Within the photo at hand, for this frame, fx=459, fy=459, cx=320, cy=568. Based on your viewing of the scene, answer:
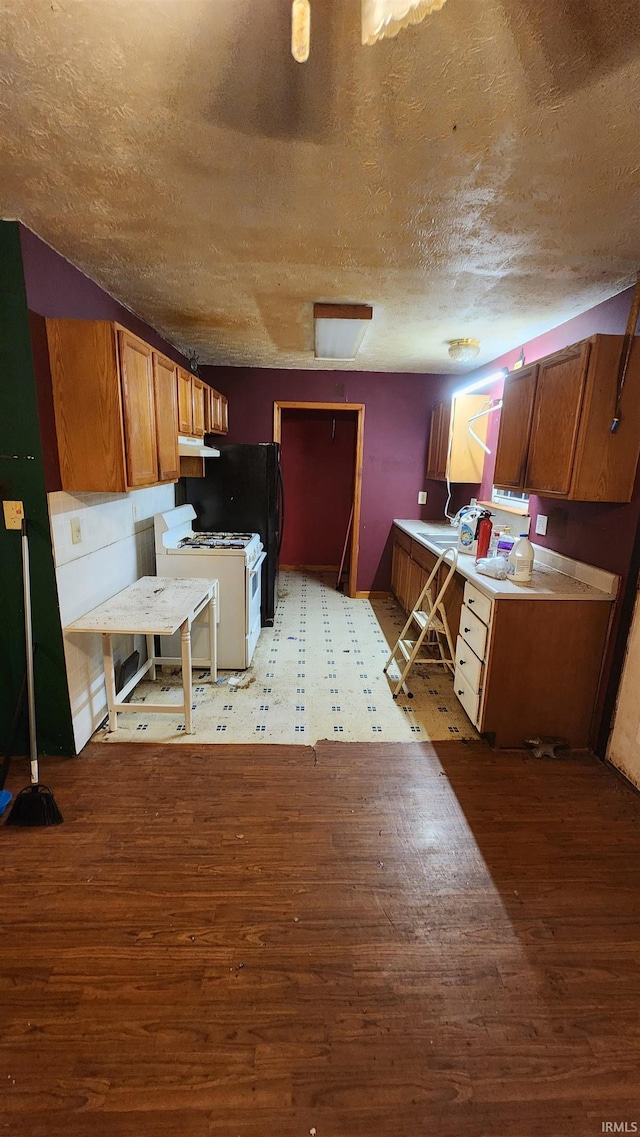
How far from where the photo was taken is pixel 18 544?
6.64 feet

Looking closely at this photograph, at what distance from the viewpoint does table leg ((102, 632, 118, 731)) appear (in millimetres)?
2344

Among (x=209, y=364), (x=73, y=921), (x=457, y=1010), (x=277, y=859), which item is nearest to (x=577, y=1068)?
(x=457, y=1010)

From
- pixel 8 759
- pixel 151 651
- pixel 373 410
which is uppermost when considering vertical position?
pixel 373 410

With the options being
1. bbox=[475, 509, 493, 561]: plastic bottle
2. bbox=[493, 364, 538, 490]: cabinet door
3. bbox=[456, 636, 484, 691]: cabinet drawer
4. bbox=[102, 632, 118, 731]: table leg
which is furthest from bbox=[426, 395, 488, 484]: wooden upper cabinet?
bbox=[102, 632, 118, 731]: table leg

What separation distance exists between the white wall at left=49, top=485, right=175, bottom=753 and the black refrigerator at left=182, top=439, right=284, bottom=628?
0.90 metres

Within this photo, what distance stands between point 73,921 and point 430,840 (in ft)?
4.25

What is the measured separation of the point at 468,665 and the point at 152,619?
1735 mm

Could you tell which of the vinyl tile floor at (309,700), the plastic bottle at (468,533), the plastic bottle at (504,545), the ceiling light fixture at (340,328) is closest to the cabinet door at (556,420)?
the plastic bottle at (504,545)

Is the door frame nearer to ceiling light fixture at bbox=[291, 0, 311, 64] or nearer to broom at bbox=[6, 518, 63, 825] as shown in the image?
broom at bbox=[6, 518, 63, 825]

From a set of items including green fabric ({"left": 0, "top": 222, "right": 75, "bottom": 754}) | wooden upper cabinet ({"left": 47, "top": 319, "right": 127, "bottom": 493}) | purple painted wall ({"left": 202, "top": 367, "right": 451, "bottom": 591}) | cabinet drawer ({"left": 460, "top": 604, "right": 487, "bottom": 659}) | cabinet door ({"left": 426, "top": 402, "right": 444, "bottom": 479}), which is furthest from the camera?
purple painted wall ({"left": 202, "top": 367, "right": 451, "bottom": 591})

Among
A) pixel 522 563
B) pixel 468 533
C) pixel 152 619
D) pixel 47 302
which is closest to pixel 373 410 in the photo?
pixel 468 533

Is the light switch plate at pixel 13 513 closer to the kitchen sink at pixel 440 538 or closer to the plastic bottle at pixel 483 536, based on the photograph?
the plastic bottle at pixel 483 536

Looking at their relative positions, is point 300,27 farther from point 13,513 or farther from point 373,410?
point 373,410

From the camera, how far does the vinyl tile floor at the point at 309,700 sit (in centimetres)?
253
